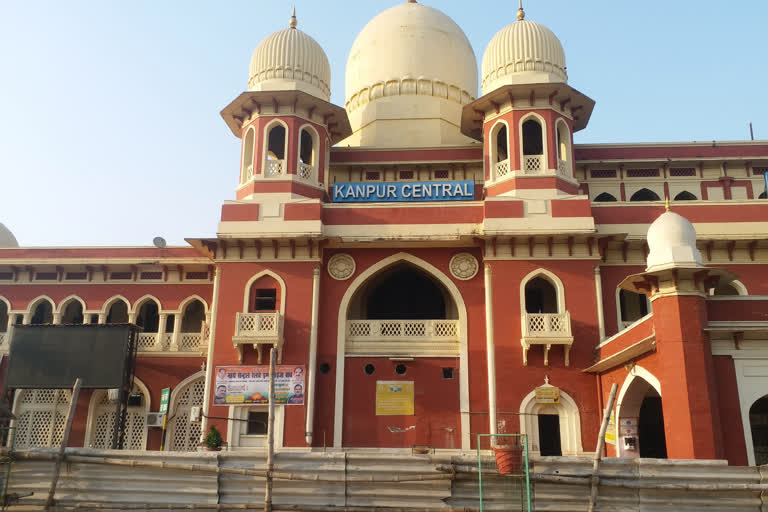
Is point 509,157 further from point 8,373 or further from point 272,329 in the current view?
point 8,373

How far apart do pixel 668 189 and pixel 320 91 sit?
1242 cm

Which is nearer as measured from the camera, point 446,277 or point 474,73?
point 446,277

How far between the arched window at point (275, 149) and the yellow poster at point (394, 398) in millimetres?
7411

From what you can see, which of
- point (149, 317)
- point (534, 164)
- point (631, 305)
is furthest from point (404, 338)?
point (149, 317)

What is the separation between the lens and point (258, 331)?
773 inches

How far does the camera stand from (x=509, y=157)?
21766mm

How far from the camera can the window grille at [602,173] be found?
80.9 ft

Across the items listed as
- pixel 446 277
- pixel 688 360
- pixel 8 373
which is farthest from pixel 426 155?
pixel 8 373

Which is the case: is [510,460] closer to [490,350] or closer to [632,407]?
[632,407]

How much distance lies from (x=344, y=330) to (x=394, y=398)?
242cm

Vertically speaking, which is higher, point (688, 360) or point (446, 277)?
point (446, 277)

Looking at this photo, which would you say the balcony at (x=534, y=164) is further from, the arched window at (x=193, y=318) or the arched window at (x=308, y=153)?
the arched window at (x=193, y=318)

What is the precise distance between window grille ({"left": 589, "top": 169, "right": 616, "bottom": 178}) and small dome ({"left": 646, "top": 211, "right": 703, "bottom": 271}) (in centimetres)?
980

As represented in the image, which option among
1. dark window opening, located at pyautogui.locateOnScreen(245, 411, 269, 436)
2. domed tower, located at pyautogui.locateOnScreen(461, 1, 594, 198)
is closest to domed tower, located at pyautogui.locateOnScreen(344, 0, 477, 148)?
domed tower, located at pyautogui.locateOnScreen(461, 1, 594, 198)
